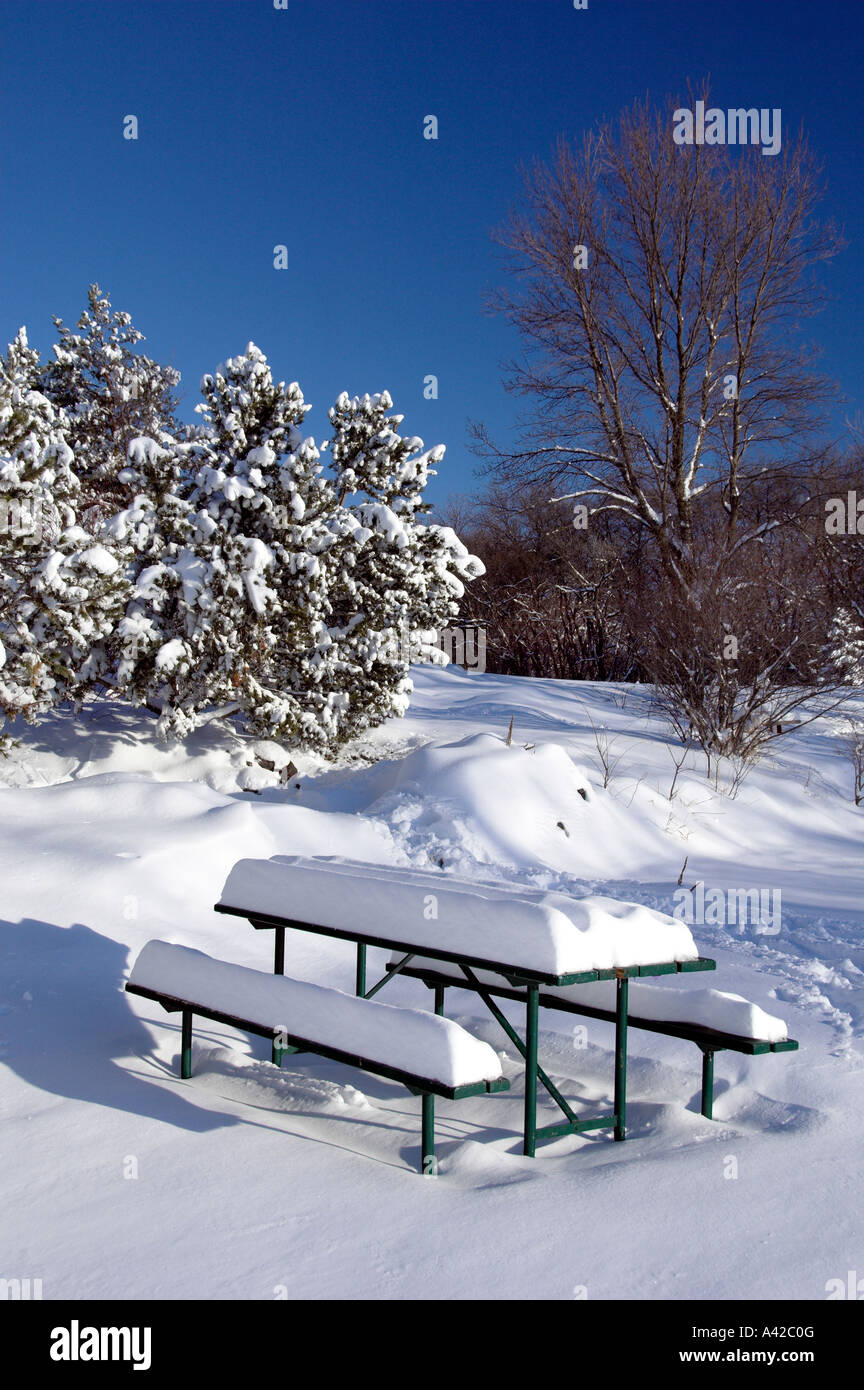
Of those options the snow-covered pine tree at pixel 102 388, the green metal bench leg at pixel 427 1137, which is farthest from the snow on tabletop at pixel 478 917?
the snow-covered pine tree at pixel 102 388

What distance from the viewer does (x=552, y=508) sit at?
23125 mm

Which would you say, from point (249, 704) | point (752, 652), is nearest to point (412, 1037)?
point (249, 704)

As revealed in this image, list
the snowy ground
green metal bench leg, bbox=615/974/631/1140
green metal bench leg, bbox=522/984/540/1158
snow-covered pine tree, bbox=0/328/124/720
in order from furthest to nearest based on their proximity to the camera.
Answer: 1. snow-covered pine tree, bbox=0/328/124/720
2. green metal bench leg, bbox=615/974/631/1140
3. green metal bench leg, bbox=522/984/540/1158
4. the snowy ground

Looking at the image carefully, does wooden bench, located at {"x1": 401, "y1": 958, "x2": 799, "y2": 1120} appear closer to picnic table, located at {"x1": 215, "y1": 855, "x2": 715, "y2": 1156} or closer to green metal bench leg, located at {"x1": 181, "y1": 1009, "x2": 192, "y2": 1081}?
picnic table, located at {"x1": 215, "y1": 855, "x2": 715, "y2": 1156}

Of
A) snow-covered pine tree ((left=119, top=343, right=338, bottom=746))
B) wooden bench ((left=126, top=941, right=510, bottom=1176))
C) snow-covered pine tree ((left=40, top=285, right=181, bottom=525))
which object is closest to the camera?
wooden bench ((left=126, top=941, right=510, bottom=1176))

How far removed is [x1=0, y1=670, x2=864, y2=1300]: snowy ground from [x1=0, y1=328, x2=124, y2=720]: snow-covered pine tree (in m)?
1.31

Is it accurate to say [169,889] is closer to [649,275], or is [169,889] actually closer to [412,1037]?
[412,1037]

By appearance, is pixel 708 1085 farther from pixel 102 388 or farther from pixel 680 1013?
pixel 102 388

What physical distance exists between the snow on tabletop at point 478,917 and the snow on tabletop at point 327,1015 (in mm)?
337

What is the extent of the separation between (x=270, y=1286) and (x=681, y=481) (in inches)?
796

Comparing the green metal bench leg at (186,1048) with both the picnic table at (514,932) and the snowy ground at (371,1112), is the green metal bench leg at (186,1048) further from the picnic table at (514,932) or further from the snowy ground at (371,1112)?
the picnic table at (514,932)

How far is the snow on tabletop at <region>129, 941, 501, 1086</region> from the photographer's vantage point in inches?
134

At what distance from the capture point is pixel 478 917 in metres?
3.84

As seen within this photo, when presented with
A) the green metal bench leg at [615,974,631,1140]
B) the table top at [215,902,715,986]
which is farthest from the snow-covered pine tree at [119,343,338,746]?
the green metal bench leg at [615,974,631,1140]
